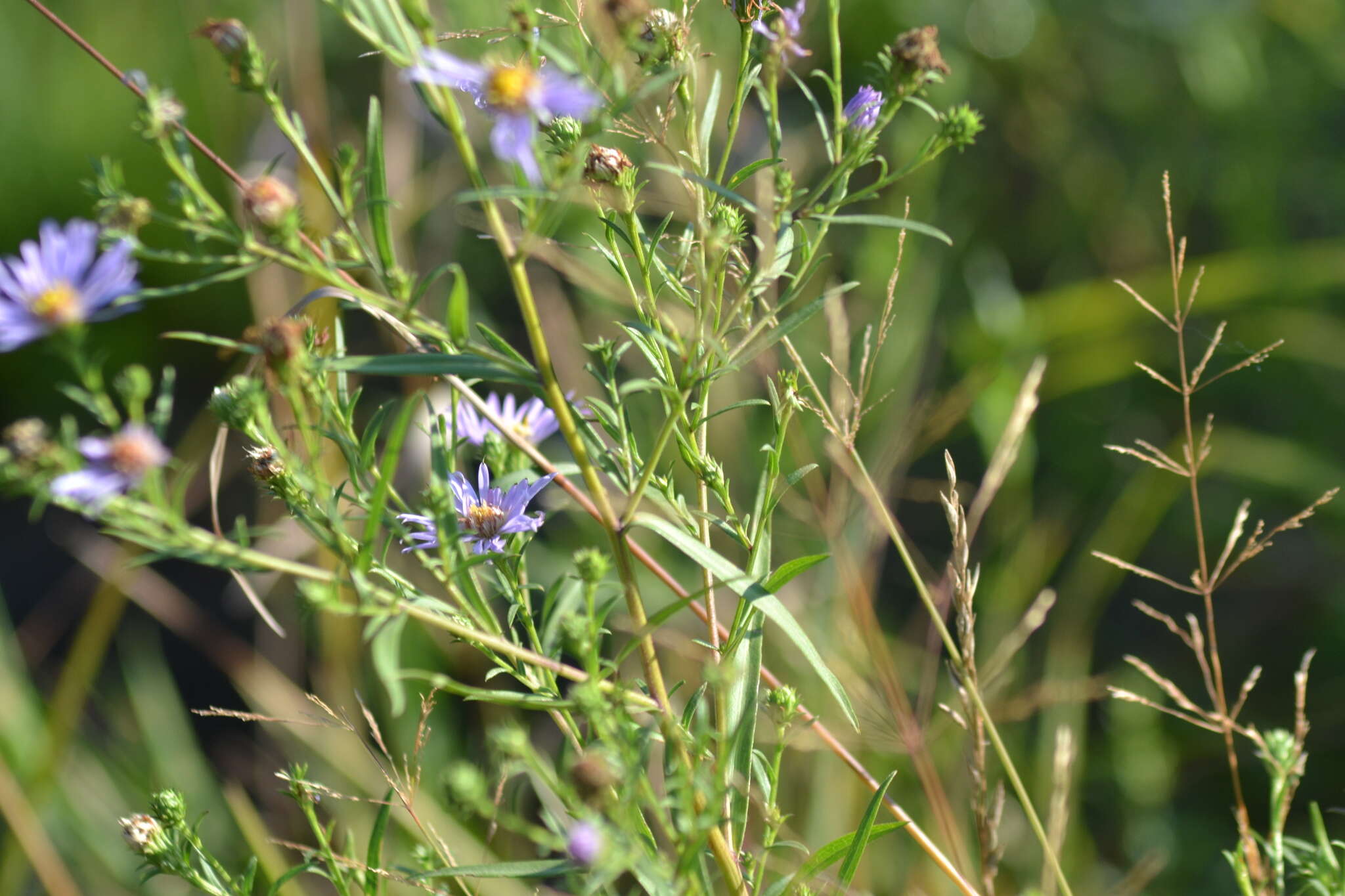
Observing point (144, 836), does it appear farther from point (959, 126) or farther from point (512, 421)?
point (959, 126)

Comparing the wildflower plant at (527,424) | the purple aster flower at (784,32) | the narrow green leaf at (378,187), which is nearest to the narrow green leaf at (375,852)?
the wildflower plant at (527,424)

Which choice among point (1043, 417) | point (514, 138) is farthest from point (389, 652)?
point (1043, 417)

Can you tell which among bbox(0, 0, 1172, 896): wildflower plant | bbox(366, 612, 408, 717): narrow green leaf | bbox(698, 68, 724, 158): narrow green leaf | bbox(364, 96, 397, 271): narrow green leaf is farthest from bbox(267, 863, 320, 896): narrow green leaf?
bbox(698, 68, 724, 158): narrow green leaf

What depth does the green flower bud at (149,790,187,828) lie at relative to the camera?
439mm

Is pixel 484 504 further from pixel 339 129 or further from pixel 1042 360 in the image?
→ pixel 339 129

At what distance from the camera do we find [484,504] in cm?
44

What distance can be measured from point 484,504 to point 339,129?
1.68 m

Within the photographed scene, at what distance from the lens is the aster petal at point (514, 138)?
0.29 meters

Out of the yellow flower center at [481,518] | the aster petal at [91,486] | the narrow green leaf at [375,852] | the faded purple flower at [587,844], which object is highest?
the aster petal at [91,486]

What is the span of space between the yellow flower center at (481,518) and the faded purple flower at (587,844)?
169 millimetres

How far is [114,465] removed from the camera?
278 mm

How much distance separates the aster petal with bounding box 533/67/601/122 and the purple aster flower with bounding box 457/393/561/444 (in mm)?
154

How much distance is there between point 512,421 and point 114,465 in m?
0.27

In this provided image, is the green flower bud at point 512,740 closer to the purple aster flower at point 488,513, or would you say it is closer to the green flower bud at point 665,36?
the purple aster flower at point 488,513
